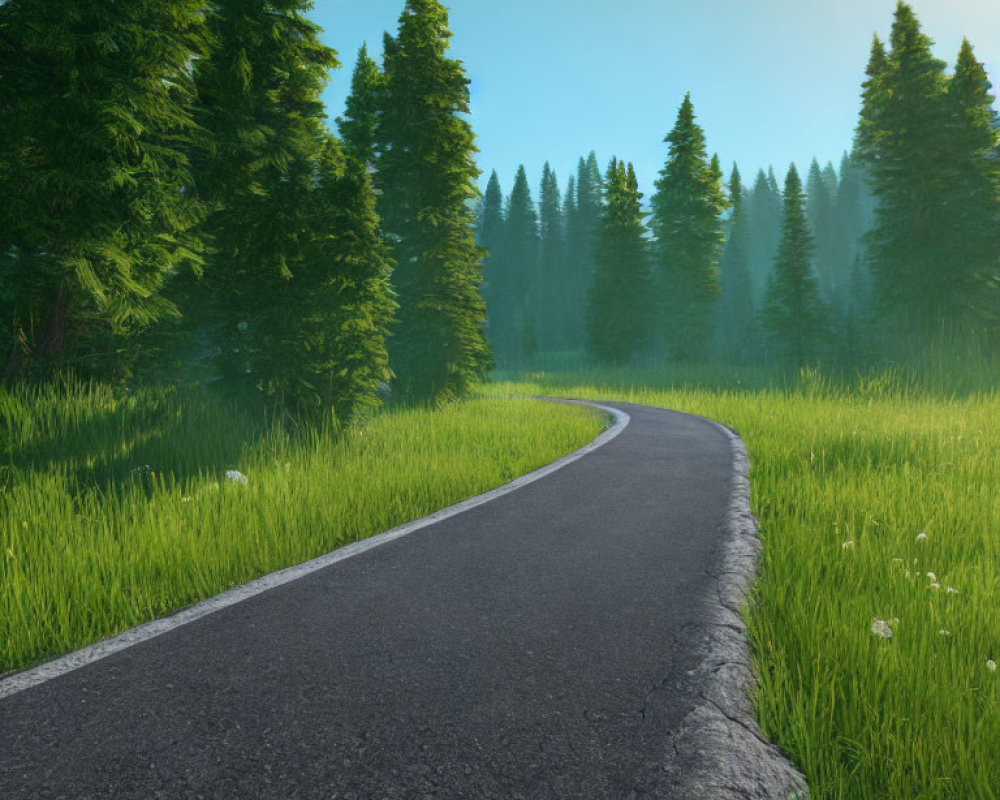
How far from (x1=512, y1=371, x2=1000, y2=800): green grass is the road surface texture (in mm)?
228

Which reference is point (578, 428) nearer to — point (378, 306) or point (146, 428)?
point (378, 306)

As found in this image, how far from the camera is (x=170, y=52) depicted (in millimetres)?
8117

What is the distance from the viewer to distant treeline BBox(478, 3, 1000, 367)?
2367cm

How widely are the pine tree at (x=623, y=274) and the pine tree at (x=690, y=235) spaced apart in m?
3.08

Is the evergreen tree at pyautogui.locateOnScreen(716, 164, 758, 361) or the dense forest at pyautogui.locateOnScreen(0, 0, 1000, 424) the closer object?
the dense forest at pyautogui.locateOnScreen(0, 0, 1000, 424)

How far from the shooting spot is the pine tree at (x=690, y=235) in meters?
39.2

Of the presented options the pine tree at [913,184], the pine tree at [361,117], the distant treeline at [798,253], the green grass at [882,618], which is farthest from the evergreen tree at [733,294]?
the green grass at [882,618]

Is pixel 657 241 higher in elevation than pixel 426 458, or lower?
higher

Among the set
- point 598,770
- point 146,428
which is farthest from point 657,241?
point 598,770

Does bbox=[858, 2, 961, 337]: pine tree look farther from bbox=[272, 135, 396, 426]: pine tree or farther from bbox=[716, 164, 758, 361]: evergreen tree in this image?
bbox=[716, 164, 758, 361]: evergreen tree

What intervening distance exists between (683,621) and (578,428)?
8.71m

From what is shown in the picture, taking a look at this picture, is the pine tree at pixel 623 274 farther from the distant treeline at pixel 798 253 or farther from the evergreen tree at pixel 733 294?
the evergreen tree at pixel 733 294

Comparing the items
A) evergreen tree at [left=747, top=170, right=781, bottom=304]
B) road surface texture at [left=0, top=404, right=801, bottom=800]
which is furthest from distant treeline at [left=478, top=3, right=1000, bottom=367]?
road surface texture at [left=0, top=404, right=801, bottom=800]

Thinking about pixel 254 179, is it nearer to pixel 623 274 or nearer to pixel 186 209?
pixel 186 209
